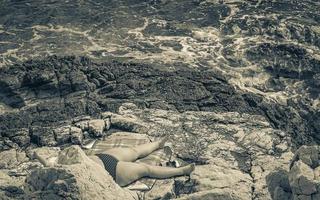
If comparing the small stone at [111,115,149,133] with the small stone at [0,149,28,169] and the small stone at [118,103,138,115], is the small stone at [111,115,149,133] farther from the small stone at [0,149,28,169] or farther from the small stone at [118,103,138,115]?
the small stone at [0,149,28,169]

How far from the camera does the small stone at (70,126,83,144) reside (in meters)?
48.6

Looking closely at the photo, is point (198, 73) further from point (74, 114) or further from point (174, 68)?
point (74, 114)

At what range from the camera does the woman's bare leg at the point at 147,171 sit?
42.5 meters

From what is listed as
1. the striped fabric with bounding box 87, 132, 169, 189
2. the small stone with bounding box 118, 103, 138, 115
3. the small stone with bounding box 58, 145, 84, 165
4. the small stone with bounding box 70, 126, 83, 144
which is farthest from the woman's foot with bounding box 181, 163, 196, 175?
the small stone with bounding box 118, 103, 138, 115

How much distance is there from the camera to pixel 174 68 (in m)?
58.4

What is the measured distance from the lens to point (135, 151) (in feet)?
150

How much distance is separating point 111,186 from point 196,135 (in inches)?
516

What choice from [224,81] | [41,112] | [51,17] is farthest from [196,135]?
[51,17]

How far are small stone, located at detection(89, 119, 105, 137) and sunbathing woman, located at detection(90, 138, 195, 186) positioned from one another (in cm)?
419

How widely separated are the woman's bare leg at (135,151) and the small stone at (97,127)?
396 centimetres

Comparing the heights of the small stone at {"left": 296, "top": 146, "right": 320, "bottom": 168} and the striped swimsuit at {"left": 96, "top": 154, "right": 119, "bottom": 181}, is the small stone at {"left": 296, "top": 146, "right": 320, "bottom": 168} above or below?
above

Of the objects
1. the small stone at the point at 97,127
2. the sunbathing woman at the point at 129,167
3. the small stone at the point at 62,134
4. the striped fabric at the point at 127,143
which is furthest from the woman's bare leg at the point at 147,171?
the small stone at the point at 62,134

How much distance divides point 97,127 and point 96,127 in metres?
0.07

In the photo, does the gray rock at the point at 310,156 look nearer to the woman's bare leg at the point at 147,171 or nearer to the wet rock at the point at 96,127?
the woman's bare leg at the point at 147,171
